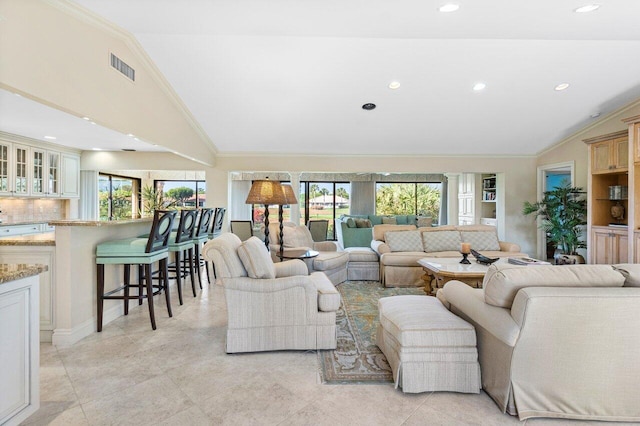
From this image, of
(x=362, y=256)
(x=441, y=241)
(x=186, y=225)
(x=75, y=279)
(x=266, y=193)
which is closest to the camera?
(x=75, y=279)

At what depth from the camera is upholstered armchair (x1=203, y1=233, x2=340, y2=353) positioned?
8.98ft

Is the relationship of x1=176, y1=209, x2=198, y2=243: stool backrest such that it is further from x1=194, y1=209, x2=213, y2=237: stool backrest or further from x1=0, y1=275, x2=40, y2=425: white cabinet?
x1=0, y1=275, x2=40, y2=425: white cabinet

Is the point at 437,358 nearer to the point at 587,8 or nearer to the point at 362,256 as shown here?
the point at 587,8

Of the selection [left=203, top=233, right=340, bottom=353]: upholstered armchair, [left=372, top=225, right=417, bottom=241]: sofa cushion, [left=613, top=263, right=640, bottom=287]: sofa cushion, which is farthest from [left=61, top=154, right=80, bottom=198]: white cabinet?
[left=613, top=263, right=640, bottom=287]: sofa cushion

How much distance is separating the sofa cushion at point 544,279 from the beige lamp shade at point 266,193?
8.64 ft

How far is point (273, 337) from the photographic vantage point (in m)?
2.75

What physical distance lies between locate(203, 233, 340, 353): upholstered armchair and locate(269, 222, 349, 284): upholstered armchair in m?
1.79

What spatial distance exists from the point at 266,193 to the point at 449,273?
2.31 metres

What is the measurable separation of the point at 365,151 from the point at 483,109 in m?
2.31

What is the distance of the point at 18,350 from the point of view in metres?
1.68

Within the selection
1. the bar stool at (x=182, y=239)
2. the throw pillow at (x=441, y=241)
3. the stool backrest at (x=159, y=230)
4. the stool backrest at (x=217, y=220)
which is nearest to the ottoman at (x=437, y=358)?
the stool backrest at (x=159, y=230)

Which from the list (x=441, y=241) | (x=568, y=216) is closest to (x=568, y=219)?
(x=568, y=216)

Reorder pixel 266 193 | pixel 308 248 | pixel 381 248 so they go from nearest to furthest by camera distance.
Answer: pixel 266 193
pixel 308 248
pixel 381 248

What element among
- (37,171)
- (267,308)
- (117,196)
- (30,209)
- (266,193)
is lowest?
(267,308)
